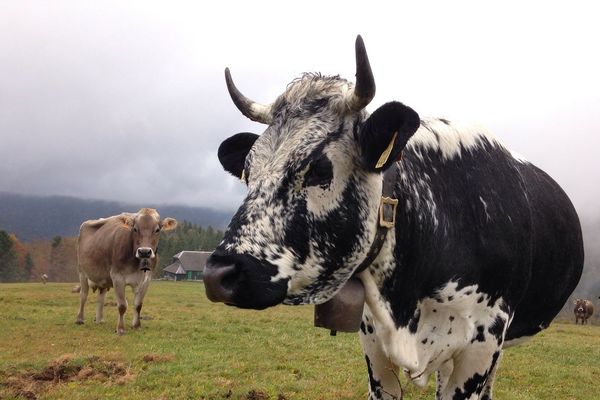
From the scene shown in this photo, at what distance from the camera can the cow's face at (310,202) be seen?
2555 millimetres

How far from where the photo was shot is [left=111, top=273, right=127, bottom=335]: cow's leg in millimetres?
14027

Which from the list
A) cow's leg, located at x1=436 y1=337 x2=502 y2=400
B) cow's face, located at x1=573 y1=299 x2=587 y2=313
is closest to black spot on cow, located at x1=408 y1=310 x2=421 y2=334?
cow's leg, located at x1=436 y1=337 x2=502 y2=400

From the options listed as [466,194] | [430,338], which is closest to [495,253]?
[466,194]

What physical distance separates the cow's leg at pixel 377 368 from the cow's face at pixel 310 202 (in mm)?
1092

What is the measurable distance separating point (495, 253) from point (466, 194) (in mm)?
433

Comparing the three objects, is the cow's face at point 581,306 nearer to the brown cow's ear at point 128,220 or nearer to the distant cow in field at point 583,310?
the distant cow in field at point 583,310

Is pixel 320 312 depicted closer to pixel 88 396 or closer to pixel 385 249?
pixel 385 249

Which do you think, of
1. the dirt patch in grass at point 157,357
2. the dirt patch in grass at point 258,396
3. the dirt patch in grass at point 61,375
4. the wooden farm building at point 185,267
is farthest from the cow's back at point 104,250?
the wooden farm building at point 185,267

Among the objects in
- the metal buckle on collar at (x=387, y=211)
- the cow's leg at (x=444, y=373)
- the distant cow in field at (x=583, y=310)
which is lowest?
the distant cow in field at (x=583, y=310)

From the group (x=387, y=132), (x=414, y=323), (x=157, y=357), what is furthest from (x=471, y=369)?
(x=157, y=357)

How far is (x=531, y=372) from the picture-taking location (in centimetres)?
1097

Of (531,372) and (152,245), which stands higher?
(152,245)

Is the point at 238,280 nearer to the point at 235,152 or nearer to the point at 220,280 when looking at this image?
the point at 220,280

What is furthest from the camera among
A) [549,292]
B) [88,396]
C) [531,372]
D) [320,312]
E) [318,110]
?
[531,372]
